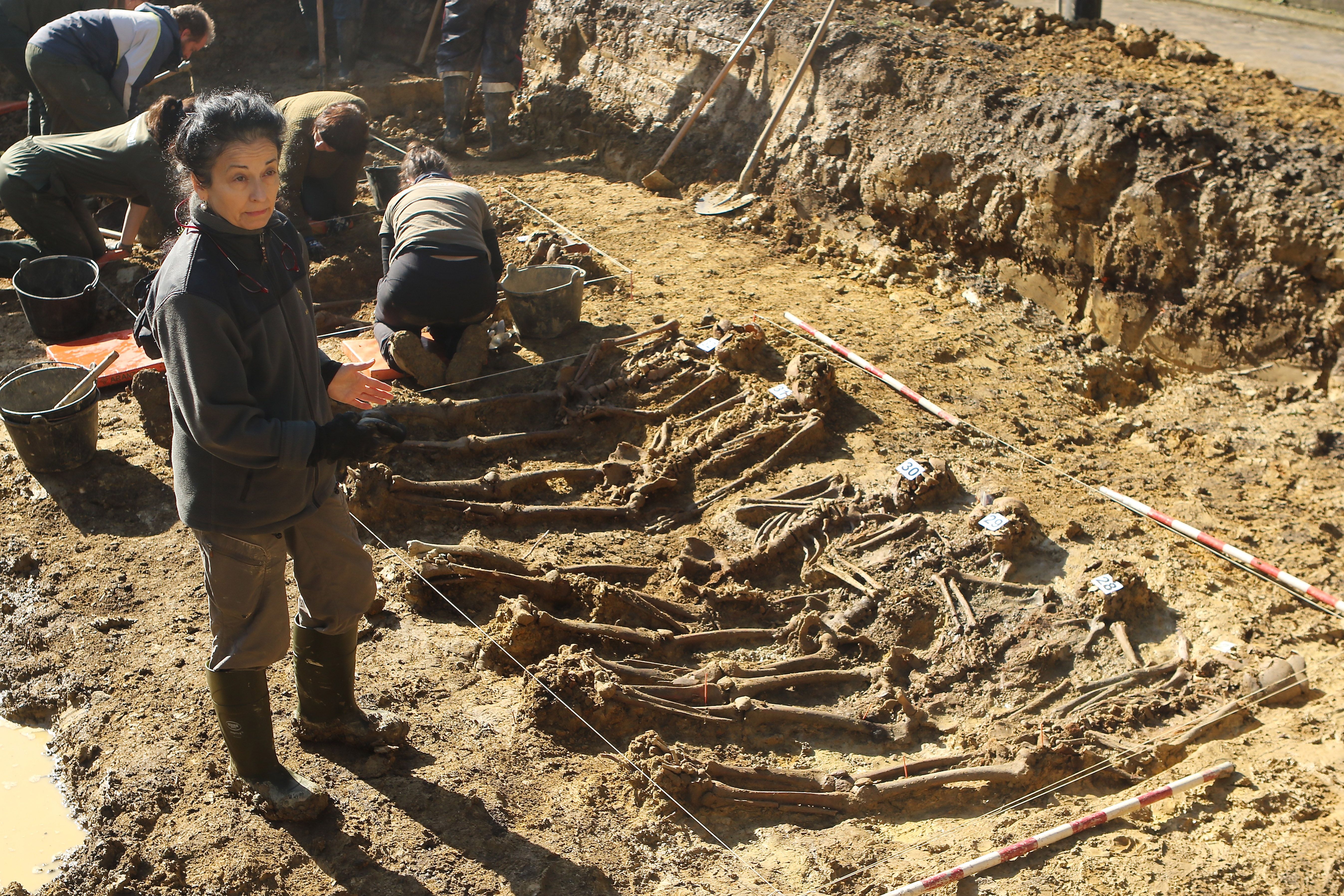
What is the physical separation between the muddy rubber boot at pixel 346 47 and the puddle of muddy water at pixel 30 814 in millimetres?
10049

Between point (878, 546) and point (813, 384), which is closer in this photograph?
point (878, 546)

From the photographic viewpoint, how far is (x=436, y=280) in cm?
620

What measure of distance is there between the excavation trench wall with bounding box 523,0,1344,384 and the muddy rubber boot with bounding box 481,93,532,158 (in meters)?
0.69

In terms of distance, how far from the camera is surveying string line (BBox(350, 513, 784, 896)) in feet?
11.4

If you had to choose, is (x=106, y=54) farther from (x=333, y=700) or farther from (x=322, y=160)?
(x=333, y=700)

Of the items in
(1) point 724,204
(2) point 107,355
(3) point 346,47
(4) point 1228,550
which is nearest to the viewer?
(4) point 1228,550

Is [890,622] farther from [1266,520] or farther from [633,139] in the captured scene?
[633,139]

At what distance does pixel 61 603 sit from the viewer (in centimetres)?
452

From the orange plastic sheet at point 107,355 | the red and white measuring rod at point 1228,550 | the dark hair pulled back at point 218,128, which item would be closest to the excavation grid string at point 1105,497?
the red and white measuring rod at point 1228,550

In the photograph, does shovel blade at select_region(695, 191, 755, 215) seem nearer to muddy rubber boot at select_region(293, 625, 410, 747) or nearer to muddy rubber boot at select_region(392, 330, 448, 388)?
muddy rubber boot at select_region(392, 330, 448, 388)

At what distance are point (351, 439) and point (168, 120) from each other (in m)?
2.04

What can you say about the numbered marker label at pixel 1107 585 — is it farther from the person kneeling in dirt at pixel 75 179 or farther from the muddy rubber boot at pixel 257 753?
the person kneeling in dirt at pixel 75 179

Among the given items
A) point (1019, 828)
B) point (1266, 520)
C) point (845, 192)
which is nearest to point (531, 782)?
point (1019, 828)

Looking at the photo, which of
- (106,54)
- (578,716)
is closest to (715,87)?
(106,54)
